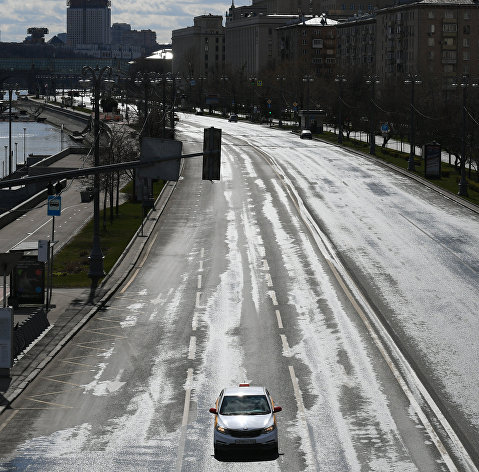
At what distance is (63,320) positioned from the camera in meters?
39.0

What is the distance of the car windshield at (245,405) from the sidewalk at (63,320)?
24.0 feet

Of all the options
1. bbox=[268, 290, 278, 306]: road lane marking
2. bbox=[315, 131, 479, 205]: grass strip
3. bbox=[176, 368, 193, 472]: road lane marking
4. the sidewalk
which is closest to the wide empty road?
bbox=[176, 368, 193, 472]: road lane marking

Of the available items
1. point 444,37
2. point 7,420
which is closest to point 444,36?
point 444,37

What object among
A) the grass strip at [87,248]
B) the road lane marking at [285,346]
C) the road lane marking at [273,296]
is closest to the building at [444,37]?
the grass strip at [87,248]

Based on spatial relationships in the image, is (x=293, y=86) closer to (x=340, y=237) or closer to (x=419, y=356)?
(x=340, y=237)

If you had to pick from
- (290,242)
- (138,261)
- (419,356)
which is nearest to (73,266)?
(138,261)

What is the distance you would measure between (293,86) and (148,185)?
376 feet

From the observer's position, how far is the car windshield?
81.7 ft

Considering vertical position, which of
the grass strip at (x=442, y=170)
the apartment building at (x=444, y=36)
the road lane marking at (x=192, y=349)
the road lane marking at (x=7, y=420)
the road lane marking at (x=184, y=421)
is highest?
the apartment building at (x=444, y=36)

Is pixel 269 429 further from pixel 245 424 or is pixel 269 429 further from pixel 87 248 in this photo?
pixel 87 248

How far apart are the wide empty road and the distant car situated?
20.1 inches

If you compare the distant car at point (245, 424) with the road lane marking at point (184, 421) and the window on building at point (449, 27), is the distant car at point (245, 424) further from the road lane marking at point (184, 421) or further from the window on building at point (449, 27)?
the window on building at point (449, 27)

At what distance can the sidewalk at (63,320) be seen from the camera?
102 ft

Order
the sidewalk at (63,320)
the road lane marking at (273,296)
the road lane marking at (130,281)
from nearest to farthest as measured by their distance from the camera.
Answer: the sidewalk at (63,320), the road lane marking at (273,296), the road lane marking at (130,281)
